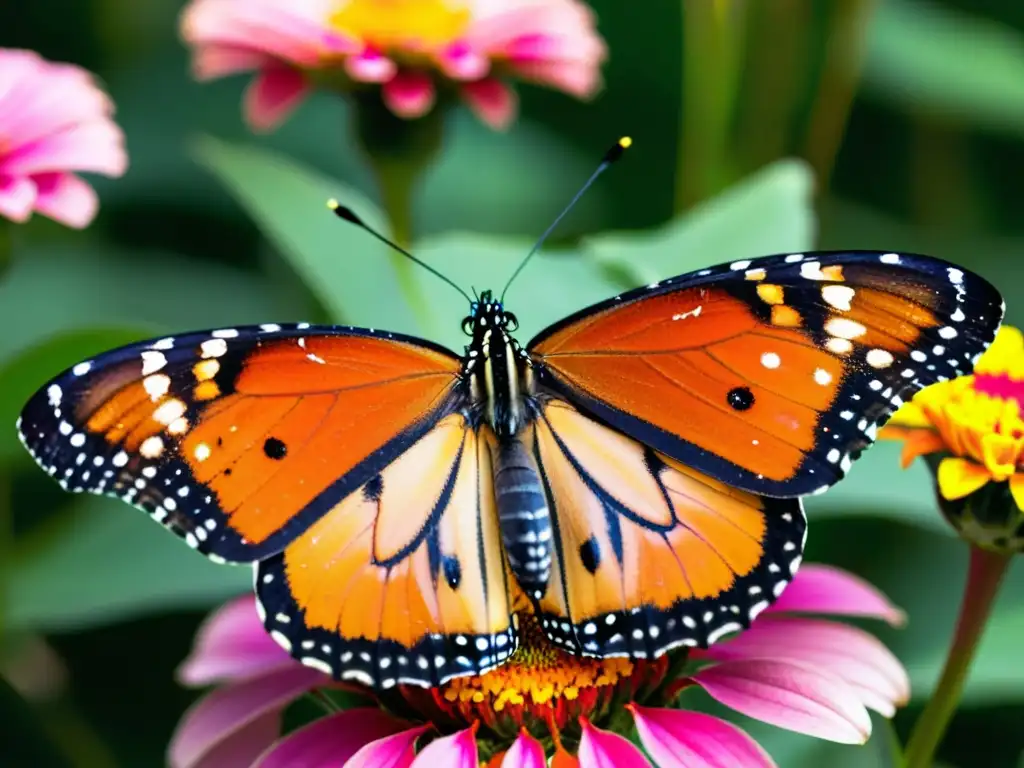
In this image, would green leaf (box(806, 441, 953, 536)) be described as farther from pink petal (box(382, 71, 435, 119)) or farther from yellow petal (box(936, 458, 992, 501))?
pink petal (box(382, 71, 435, 119))

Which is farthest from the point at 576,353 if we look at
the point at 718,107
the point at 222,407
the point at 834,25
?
the point at 834,25

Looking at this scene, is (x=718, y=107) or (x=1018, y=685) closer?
(x=1018, y=685)

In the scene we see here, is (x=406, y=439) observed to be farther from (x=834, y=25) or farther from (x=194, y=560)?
(x=834, y=25)

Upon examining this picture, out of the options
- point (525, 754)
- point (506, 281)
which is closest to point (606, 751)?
point (525, 754)

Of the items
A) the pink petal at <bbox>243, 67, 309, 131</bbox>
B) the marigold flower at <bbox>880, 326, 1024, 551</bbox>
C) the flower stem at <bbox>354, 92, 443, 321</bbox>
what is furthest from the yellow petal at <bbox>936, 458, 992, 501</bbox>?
the pink petal at <bbox>243, 67, 309, 131</bbox>

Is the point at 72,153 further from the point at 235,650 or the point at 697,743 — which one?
the point at 697,743

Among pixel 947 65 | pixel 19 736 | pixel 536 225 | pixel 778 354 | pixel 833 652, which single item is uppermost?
pixel 947 65

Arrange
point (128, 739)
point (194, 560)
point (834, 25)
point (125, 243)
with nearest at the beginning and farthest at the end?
point (194, 560) < point (128, 739) < point (834, 25) < point (125, 243)
